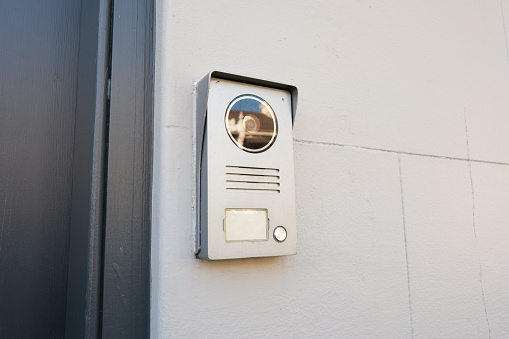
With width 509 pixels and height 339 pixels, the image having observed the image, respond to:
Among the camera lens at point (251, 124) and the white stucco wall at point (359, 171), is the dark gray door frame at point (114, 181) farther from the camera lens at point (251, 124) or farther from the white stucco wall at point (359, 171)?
the camera lens at point (251, 124)

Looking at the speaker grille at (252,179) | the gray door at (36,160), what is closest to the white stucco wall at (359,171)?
the speaker grille at (252,179)

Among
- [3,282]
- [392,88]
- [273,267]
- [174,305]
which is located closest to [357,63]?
[392,88]

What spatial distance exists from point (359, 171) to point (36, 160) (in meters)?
0.97

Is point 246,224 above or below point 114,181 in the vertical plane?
below

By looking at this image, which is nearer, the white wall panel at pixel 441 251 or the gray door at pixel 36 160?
the gray door at pixel 36 160

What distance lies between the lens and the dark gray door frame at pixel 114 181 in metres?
0.90

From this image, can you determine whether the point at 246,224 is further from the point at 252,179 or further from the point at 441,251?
the point at 441,251

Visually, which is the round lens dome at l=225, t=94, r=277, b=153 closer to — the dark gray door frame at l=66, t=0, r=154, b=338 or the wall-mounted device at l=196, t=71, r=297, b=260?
the wall-mounted device at l=196, t=71, r=297, b=260

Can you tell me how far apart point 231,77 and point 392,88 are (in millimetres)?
698

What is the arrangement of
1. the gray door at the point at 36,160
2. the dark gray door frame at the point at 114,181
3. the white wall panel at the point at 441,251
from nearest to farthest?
the dark gray door frame at the point at 114,181, the gray door at the point at 36,160, the white wall panel at the point at 441,251

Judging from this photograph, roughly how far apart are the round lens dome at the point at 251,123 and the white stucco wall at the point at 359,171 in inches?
4.8

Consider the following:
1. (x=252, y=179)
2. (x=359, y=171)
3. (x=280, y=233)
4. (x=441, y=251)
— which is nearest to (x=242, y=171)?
(x=252, y=179)

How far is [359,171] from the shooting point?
126cm

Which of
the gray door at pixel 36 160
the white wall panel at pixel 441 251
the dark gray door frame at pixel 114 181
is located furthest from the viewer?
the white wall panel at pixel 441 251
